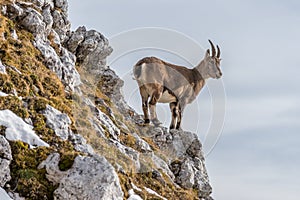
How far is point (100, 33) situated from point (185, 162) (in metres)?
13.4

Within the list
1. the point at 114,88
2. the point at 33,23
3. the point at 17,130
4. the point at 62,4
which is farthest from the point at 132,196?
the point at 62,4

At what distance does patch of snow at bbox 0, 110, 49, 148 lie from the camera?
17.2 m

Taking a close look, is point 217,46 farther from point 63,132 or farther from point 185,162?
point 63,132

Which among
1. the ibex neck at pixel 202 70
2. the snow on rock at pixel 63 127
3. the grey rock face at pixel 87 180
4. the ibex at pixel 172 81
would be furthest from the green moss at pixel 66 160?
the ibex neck at pixel 202 70

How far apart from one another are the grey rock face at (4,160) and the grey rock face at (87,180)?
1353mm

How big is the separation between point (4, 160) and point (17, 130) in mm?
2088

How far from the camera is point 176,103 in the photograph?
31.9 meters

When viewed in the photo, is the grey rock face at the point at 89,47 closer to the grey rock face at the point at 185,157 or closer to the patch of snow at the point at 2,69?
the grey rock face at the point at 185,157

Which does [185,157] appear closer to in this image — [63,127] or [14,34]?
[63,127]

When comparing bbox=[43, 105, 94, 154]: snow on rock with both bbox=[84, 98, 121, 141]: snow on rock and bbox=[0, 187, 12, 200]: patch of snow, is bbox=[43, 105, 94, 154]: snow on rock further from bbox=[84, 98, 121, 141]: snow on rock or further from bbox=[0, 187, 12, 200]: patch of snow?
bbox=[0, 187, 12, 200]: patch of snow

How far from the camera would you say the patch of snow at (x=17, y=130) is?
17219mm

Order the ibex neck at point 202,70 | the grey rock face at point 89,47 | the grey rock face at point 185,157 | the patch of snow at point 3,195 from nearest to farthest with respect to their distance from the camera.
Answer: the patch of snow at point 3,195
the grey rock face at point 185,157
the ibex neck at point 202,70
the grey rock face at point 89,47

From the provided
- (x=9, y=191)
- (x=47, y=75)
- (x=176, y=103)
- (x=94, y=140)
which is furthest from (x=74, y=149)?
(x=176, y=103)

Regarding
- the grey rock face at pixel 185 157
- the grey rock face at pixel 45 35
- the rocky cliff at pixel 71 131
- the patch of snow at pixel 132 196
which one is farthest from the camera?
the grey rock face at pixel 185 157
